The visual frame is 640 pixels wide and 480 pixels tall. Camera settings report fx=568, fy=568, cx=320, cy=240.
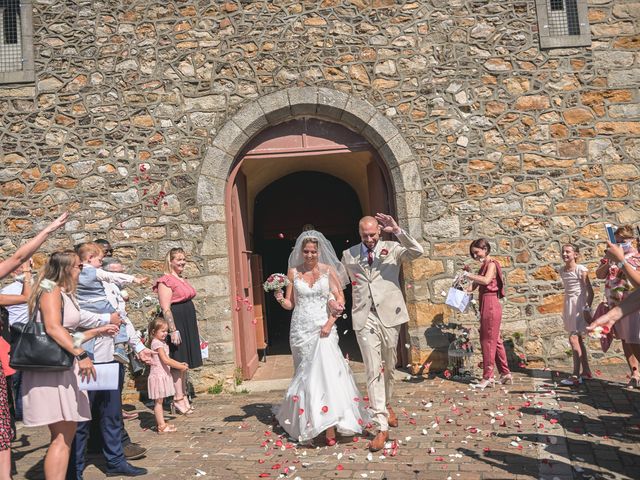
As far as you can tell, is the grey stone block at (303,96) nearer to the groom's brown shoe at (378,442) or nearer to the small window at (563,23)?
the small window at (563,23)

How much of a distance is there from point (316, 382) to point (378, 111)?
3.71m

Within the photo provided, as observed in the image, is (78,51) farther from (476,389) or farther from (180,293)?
(476,389)

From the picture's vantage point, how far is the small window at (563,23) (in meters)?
7.09

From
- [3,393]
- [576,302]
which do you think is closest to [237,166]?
[576,302]

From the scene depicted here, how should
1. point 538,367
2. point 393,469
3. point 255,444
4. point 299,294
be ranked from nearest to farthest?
point 393,469
point 255,444
point 299,294
point 538,367

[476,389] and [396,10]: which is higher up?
[396,10]

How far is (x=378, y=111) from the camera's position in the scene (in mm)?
7105

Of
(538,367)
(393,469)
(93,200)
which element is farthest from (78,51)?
(538,367)

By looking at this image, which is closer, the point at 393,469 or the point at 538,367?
the point at 393,469

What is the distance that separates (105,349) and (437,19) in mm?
5581

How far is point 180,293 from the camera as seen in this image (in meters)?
5.73

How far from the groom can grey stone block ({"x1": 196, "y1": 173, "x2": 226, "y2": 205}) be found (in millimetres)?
2814

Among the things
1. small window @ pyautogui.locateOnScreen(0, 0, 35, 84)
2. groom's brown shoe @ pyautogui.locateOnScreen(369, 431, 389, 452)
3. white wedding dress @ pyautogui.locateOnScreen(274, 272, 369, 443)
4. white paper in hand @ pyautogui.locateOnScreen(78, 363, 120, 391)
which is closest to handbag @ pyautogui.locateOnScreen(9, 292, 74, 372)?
white paper in hand @ pyautogui.locateOnScreen(78, 363, 120, 391)

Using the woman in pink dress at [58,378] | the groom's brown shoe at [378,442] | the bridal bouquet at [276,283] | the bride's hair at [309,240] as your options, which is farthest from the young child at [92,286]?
the groom's brown shoe at [378,442]
